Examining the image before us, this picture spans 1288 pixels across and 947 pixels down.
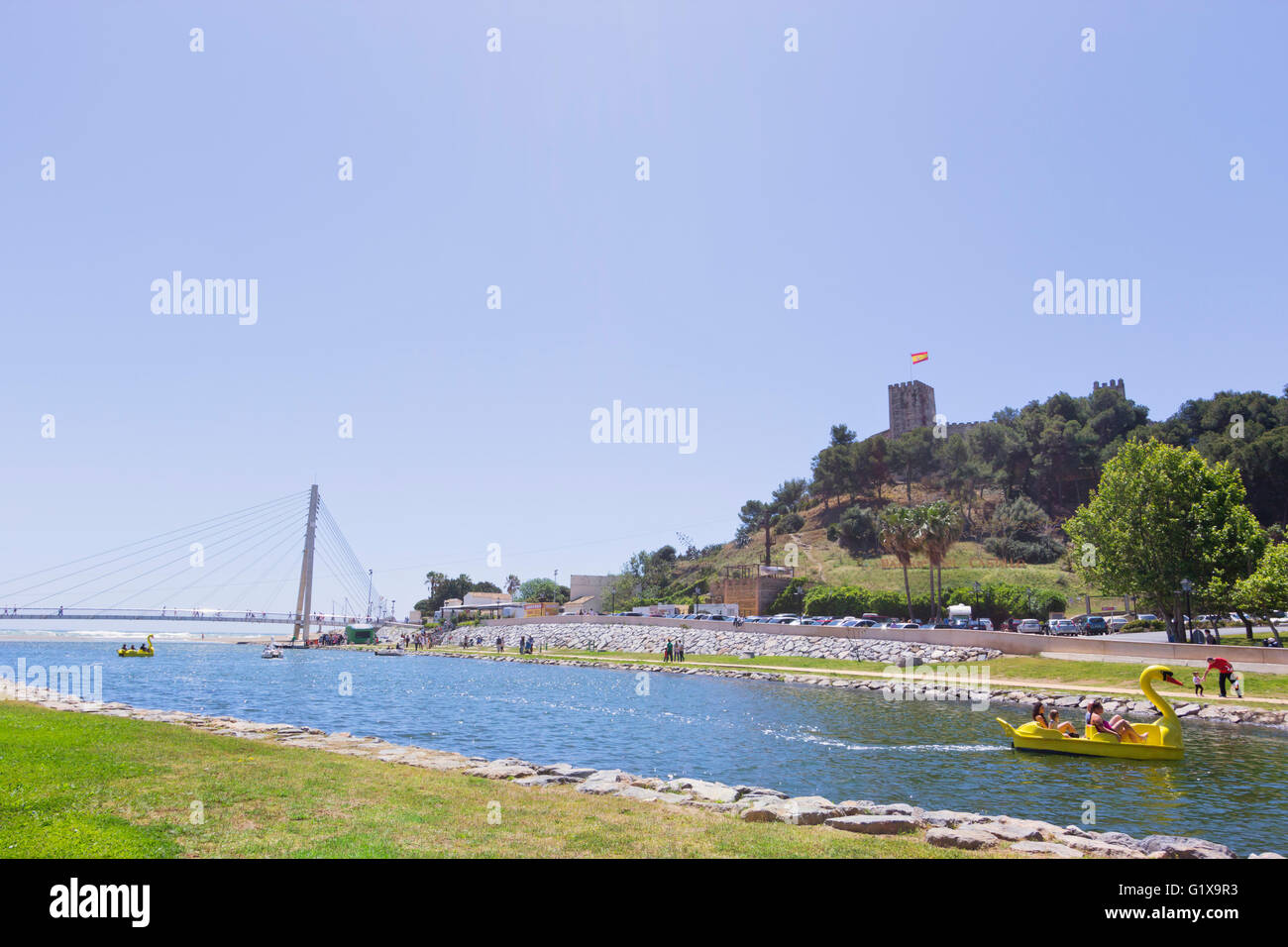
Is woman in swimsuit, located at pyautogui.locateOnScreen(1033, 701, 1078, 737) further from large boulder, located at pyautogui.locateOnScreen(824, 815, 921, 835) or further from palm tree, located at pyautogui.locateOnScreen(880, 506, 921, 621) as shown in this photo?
palm tree, located at pyautogui.locateOnScreen(880, 506, 921, 621)

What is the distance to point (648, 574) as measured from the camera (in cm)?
14838

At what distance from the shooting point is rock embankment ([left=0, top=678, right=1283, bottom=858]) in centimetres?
1298

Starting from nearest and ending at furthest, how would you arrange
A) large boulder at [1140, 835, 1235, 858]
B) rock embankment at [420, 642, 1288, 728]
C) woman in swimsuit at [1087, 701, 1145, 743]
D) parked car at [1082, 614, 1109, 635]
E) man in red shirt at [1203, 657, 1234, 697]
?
large boulder at [1140, 835, 1235, 858] < woman in swimsuit at [1087, 701, 1145, 743] < rock embankment at [420, 642, 1288, 728] < man in red shirt at [1203, 657, 1234, 697] < parked car at [1082, 614, 1109, 635]

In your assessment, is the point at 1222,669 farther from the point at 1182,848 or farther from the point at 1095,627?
the point at 1095,627

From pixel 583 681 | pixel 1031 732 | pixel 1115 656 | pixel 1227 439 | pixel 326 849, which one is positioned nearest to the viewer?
pixel 326 849

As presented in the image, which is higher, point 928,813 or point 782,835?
point 782,835

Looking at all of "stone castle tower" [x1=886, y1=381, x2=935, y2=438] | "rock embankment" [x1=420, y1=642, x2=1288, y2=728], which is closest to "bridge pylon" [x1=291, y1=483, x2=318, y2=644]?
"rock embankment" [x1=420, y1=642, x2=1288, y2=728]

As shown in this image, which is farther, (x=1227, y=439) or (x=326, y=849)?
(x=1227, y=439)

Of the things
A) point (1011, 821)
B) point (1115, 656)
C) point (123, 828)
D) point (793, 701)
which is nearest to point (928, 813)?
point (1011, 821)

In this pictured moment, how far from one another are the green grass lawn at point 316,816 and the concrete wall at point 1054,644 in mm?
36030

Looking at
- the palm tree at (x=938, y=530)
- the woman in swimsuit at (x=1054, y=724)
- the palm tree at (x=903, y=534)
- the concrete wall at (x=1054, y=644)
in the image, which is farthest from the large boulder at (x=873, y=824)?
the palm tree at (x=903, y=534)

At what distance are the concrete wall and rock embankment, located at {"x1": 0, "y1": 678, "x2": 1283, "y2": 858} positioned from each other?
99.0 ft

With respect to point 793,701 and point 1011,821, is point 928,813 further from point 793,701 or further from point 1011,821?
point 793,701
